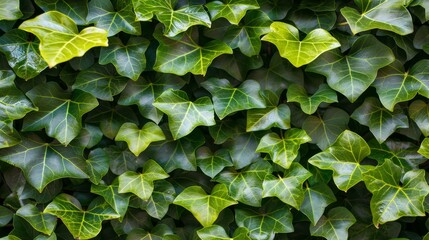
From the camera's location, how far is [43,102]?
4.97 feet

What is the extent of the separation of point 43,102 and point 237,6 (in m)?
0.65

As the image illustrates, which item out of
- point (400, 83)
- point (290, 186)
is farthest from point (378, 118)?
point (290, 186)

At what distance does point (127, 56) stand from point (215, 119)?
1.13 feet

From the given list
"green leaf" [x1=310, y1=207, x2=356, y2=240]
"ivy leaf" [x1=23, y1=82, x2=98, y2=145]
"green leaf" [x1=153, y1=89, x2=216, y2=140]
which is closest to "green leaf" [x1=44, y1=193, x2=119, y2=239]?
"ivy leaf" [x1=23, y1=82, x2=98, y2=145]

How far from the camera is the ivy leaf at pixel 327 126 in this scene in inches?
63.0

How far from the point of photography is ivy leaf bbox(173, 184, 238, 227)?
154cm

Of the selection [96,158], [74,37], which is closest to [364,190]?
[96,158]

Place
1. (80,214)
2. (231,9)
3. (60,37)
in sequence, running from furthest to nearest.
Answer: (80,214), (231,9), (60,37)

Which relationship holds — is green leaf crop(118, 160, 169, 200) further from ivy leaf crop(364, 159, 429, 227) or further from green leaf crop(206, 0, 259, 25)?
ivy leaf crop(364, 159, 429, 227)

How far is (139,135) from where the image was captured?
60.4 inches

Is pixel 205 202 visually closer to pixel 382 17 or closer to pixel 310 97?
pixel 310 97

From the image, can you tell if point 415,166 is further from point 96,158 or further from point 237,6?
point 96,158

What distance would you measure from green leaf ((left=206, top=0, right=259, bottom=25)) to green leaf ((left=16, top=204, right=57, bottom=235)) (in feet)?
2.64

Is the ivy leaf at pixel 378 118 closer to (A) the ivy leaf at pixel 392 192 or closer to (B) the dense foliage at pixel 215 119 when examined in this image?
(B) the dense foliage at pixel 215 119
